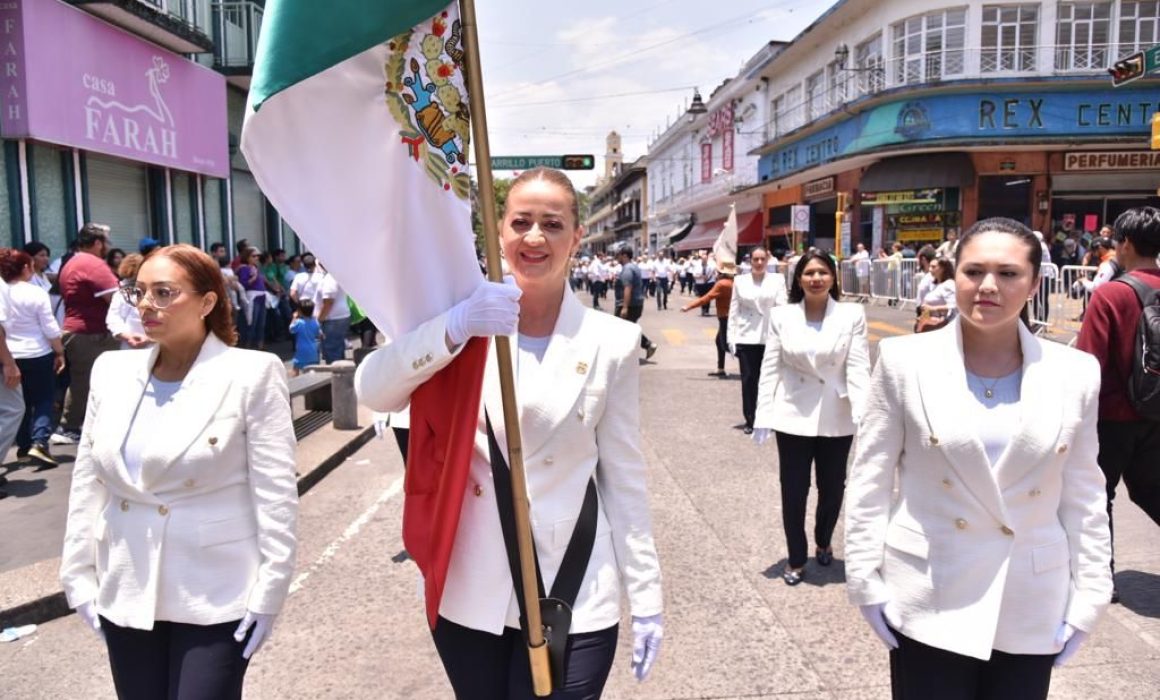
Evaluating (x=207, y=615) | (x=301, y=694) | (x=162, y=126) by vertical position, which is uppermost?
(x=162, y=126)

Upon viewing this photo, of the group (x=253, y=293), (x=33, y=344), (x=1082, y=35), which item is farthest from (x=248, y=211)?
(x=1082, y=35)

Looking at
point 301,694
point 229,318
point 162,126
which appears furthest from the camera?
point 162,126

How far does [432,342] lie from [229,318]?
1.12m

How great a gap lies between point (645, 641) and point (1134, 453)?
11.0ft

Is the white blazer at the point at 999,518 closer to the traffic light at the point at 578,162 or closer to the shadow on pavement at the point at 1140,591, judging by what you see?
the shadow on pavement at the point at 1140,591

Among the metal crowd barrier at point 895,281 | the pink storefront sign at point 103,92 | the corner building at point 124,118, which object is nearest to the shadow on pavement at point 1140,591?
the corner building at point 124,118

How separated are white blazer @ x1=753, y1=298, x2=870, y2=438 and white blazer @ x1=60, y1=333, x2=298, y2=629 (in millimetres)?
3280

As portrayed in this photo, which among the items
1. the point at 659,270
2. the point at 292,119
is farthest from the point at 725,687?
the point at 659,270

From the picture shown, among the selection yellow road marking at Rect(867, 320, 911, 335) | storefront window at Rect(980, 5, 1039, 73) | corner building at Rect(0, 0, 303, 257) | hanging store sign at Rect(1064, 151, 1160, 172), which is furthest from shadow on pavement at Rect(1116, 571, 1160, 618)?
hanging store sign at Rect(1064, 151, 1160, 172)

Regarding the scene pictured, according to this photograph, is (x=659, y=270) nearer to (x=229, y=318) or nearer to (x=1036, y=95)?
(x=1036, y=95)

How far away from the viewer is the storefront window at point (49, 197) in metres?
11.6

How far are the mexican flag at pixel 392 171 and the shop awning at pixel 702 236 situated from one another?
51597 mm

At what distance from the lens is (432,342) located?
2174mm

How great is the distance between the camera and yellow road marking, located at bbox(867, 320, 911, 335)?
18.0 metres
